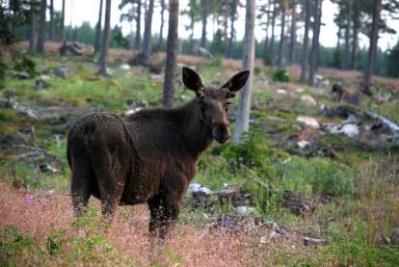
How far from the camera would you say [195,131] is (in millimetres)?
7840

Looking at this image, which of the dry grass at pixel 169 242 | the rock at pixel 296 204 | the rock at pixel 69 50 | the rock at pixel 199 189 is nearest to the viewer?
the dry grass at pixel 169 242

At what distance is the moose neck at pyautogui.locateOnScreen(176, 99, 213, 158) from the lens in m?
7.76

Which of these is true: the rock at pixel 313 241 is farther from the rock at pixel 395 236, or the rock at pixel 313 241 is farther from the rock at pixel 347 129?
the rock at pixel 347 129

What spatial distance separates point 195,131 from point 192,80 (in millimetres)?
612

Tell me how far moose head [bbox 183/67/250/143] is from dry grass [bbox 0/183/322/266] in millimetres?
1222

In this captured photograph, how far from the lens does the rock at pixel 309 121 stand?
2558 cm

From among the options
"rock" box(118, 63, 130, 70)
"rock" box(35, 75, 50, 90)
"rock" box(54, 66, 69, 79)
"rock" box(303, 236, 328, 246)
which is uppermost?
"rock" box(118, 63, 130, 70)

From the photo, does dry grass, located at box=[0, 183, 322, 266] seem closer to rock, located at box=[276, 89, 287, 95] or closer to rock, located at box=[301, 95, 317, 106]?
rock, located at box=[301, 95, 317, 106]

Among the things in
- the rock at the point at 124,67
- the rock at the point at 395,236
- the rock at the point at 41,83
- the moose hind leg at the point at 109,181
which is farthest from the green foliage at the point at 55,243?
the rock at the point at 124,67

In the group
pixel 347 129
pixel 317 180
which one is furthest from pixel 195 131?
pixel 347 129

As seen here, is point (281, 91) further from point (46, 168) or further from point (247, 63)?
point (46, 168)

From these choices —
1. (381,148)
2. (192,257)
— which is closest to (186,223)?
(192,257)

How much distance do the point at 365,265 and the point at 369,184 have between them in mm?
4673

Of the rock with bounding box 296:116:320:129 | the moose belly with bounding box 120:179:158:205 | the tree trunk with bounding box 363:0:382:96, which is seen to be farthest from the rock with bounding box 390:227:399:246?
the tree trunk with bounding box 363:0:382:96
